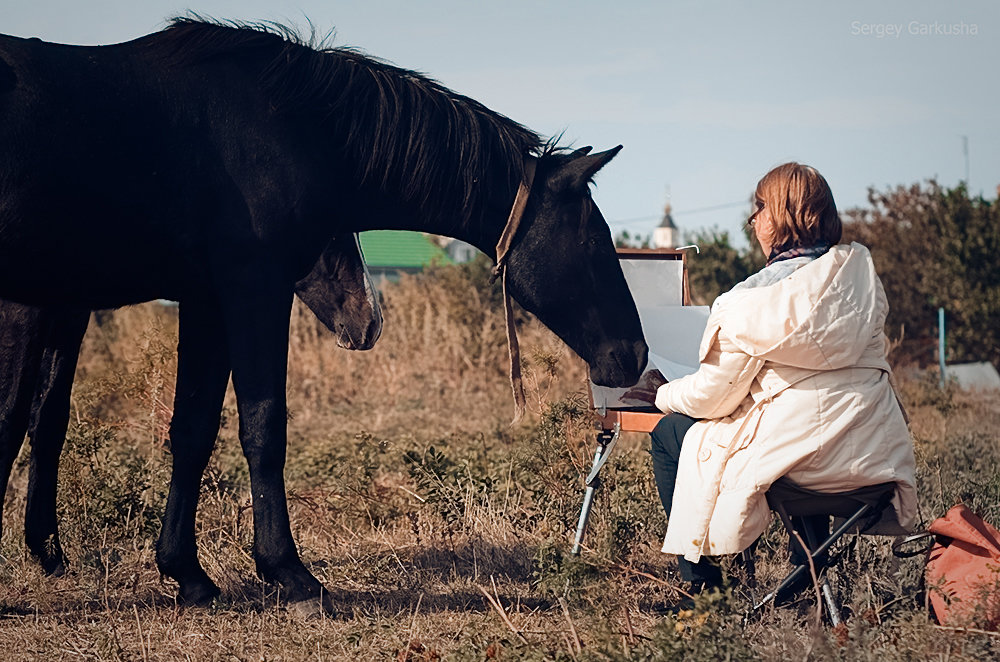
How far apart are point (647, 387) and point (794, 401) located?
3.62 feet

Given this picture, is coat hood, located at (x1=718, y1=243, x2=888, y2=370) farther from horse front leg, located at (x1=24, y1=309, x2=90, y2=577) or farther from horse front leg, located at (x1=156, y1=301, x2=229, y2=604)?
horse front leg, located at (x1=24, y1=309, x2=90, y2=577)

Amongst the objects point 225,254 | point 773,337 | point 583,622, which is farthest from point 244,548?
point 773,337

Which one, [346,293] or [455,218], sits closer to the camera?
[455,218]

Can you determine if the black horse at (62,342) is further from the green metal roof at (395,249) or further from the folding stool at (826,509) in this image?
the green metal roof at (395,249)

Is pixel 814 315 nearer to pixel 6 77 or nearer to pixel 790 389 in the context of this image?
Result: pixel 790 389

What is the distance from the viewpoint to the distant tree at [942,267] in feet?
44.5

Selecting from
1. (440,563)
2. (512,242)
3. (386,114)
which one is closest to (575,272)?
(512,242)

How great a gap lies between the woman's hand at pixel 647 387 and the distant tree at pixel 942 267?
1066 cm

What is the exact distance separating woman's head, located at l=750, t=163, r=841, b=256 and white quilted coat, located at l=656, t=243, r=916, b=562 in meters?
0.19

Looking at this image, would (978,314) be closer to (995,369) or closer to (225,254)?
(995,369)

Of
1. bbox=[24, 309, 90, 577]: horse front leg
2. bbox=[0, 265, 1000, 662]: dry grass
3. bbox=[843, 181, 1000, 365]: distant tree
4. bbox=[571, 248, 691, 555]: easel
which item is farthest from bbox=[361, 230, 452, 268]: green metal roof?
bbox=[571, 248, 691, 555]: easel

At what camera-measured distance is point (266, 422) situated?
400cm

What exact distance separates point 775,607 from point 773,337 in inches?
42.7

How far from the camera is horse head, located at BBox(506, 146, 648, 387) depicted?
427cm
